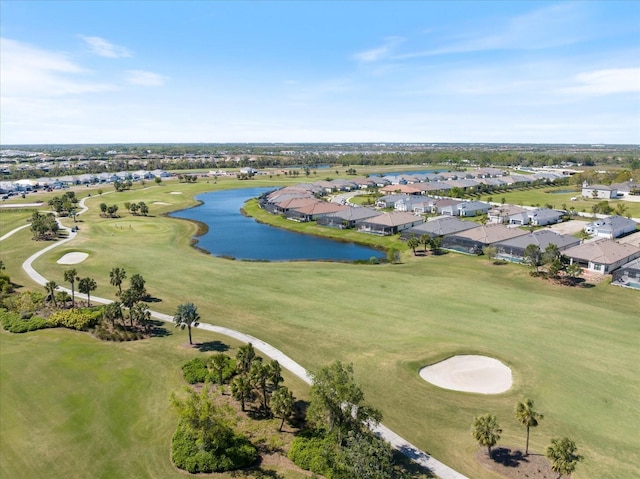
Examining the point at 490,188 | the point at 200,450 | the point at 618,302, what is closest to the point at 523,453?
the point at 200,450

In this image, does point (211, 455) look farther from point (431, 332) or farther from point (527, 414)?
point (431, 332)

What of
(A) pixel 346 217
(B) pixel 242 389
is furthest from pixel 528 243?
(B) pixel 242 389

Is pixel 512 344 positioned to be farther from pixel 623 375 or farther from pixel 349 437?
pixel 349 437

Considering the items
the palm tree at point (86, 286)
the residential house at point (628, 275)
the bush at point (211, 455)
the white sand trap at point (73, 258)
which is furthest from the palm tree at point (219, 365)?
the residential house at point (628, 275)

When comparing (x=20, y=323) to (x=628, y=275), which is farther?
(x=628, y=275)

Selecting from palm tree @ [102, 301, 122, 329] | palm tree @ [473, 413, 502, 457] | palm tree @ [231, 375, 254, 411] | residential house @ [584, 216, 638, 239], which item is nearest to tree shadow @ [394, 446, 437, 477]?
palm tree @ [473, 413, 502, 457]

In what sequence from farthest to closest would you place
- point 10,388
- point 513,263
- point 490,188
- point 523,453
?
point 490,188 < point 513,263 < point 10,388 < point 523,453

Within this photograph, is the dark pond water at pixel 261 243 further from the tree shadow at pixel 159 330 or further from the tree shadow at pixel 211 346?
the tree shadow at pixel 211 346
